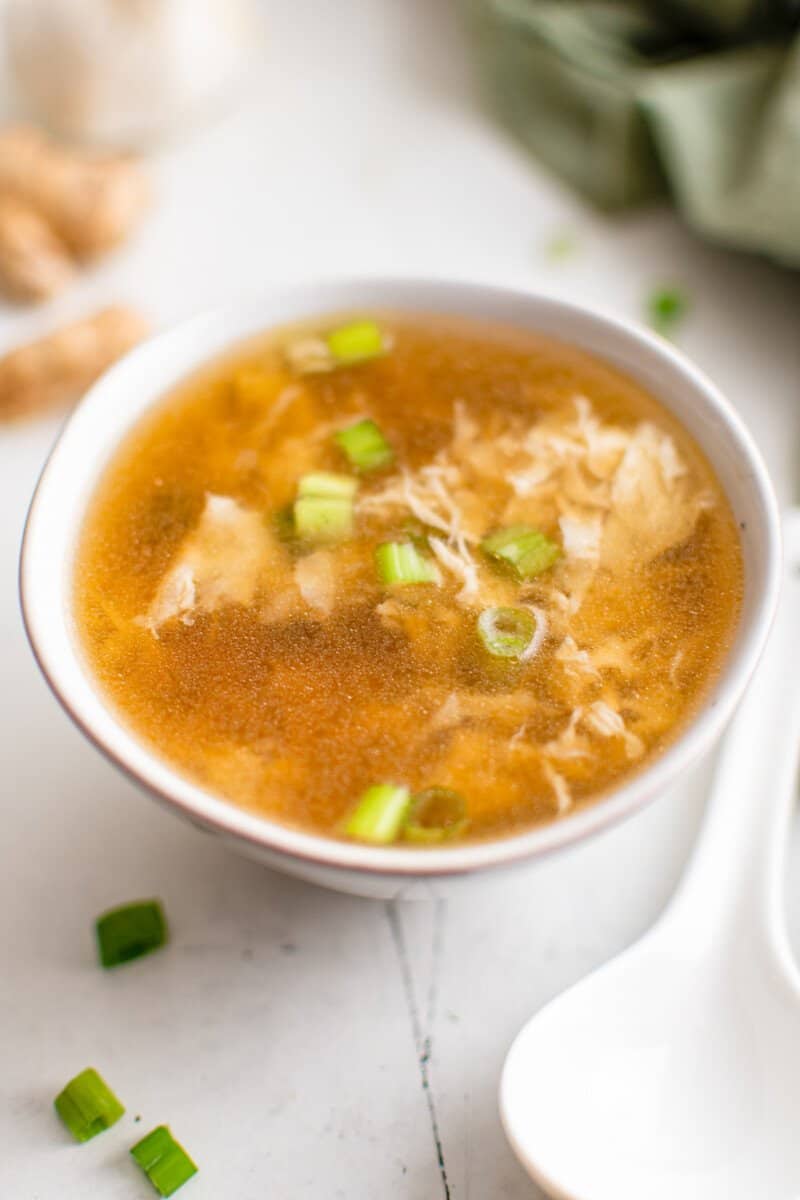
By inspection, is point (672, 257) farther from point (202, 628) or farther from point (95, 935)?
point (95, 935)

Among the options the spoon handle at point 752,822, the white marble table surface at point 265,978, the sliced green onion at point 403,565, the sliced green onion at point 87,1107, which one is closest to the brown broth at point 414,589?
the sliced green onion at point 403,565

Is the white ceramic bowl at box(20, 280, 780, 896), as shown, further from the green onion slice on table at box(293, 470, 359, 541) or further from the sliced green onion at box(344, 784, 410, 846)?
the green onion slice on table at box(293, 470, 359, 541)

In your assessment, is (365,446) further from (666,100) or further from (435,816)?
(666,100)

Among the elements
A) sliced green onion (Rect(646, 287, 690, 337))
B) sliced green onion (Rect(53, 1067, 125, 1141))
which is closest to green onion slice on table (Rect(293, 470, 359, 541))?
sliced green onion (Rect(53, 1067, 125, 1141))

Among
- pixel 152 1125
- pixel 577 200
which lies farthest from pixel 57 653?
pixel 577 200

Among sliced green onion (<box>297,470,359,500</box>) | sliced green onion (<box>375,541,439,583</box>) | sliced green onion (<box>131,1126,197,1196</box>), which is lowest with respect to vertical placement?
sliced green onion (<box>131,1126,197,1196</box>)

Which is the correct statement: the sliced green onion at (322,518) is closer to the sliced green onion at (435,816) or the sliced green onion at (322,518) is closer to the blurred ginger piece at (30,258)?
the sliced green onion at (435,816)
